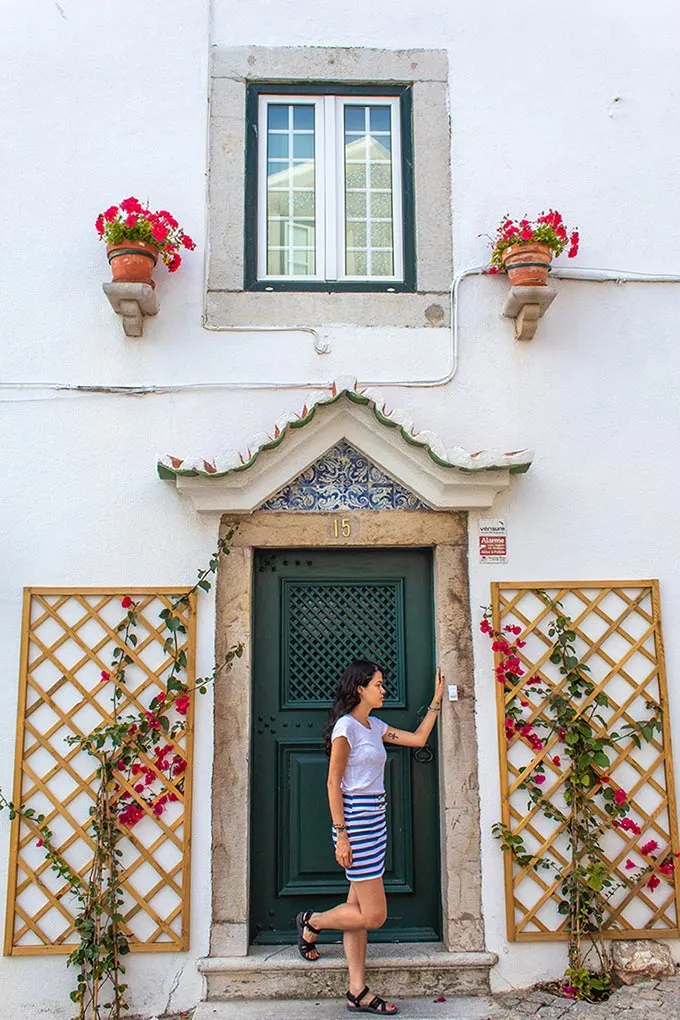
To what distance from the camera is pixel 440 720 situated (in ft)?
15.9

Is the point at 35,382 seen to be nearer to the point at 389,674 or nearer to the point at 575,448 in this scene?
the point at 389,674

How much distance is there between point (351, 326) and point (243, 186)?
0.99 meters

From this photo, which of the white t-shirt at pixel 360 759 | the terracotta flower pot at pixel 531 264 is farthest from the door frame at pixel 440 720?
the terracotta flower pot at pixel 531 264

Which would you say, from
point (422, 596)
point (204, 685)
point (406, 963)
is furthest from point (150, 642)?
point (406, 963)

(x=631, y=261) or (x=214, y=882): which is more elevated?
(x=631, y=261)

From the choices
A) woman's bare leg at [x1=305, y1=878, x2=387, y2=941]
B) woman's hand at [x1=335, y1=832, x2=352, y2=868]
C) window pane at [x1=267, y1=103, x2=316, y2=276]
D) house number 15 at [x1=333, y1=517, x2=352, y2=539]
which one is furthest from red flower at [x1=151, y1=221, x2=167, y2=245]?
woman's bare leg at [x1=305, y1=878, x2=387, y2=941]

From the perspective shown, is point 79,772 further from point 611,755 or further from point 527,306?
point 527,306

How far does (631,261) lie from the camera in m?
5.30

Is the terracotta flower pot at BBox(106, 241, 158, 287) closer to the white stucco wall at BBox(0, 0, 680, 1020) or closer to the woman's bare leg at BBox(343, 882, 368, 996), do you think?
the white stucco wall at BBox(0, 0, 680, 1020)

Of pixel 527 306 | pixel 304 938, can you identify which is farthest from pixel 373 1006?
pixel 527 306

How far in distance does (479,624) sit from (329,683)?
0.83 metres

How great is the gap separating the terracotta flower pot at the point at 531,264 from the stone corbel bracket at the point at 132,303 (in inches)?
74.6

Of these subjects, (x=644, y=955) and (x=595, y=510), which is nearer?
(x=644, y=955)

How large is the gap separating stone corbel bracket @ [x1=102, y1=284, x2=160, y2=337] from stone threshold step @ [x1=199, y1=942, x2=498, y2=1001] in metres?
3.17
